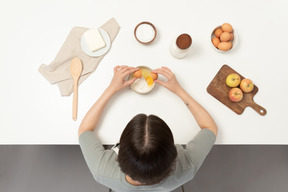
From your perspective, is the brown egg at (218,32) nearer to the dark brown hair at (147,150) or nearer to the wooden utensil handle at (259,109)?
the wooden utensil handle at (259,109)

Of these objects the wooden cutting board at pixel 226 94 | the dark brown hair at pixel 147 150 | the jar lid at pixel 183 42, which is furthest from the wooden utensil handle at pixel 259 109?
the dark brown hair at pixel 147 150

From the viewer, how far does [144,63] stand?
749 millimetres

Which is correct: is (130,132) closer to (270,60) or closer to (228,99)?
(228,99)

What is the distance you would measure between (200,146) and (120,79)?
13.8 inches

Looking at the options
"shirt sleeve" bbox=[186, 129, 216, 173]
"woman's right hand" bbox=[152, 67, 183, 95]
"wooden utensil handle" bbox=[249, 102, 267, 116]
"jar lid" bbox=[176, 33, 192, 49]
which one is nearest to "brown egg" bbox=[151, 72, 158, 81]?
"woman's right hand" bbox=[152, 67, 183, 95]

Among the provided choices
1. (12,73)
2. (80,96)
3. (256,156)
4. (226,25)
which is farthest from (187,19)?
(256,156)

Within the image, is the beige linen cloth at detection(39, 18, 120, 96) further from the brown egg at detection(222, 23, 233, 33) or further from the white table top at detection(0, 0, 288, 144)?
the brown egg at detection(222, 23, 233, 33)

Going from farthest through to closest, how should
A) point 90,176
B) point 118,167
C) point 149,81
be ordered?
point 90,176 < point 149,81 < point 118,167

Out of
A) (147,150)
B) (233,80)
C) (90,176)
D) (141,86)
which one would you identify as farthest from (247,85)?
(90,176)

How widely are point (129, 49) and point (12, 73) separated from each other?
44 centimetres

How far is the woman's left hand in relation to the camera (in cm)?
69

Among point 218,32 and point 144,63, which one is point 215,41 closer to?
point 218,32

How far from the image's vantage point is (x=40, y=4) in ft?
2.57

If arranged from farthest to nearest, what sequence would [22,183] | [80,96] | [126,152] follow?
[22,183]
[80,96]
[126,152]
